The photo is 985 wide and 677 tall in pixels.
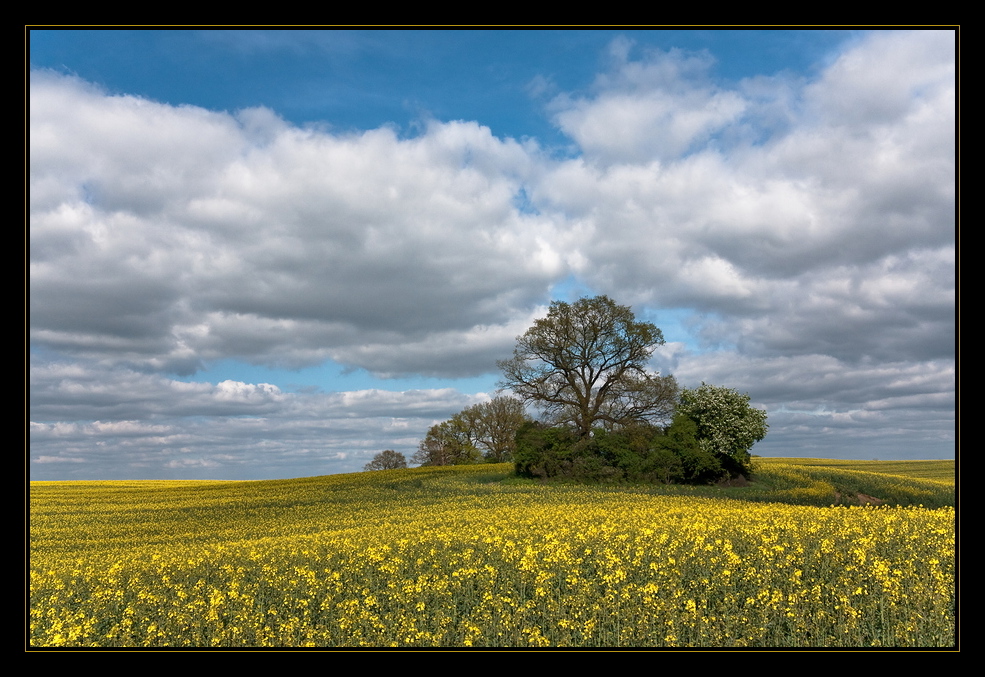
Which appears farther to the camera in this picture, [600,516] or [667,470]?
[667,470]

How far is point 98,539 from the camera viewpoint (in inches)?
830

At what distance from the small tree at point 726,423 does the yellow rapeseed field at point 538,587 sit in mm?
25587

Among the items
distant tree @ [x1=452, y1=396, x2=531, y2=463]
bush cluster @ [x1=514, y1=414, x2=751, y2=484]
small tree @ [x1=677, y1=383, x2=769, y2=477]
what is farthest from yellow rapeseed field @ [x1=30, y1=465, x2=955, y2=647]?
distant tree @ [x1=452, y1=396, x2=531, y2=463]

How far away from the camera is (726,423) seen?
41.1 meters

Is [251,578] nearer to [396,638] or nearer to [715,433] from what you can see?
[396,638]

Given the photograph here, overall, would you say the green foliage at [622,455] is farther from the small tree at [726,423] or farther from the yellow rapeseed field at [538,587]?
the yellow rapeseed field at [538,587]

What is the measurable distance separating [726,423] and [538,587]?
34866mm

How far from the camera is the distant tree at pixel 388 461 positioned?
75.2m

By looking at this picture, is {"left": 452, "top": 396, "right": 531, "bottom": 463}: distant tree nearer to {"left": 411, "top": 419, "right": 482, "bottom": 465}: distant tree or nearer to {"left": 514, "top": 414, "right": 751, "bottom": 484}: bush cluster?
{"left": 411, "top": 419, "right": 482, "bottom": 465}: distant tree

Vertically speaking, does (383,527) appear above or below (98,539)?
above

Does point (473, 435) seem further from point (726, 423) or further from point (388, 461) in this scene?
point (726, 423)

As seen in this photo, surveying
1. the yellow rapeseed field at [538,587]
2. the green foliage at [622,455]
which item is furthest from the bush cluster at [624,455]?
the yellow rapeseed field at [538,587]
